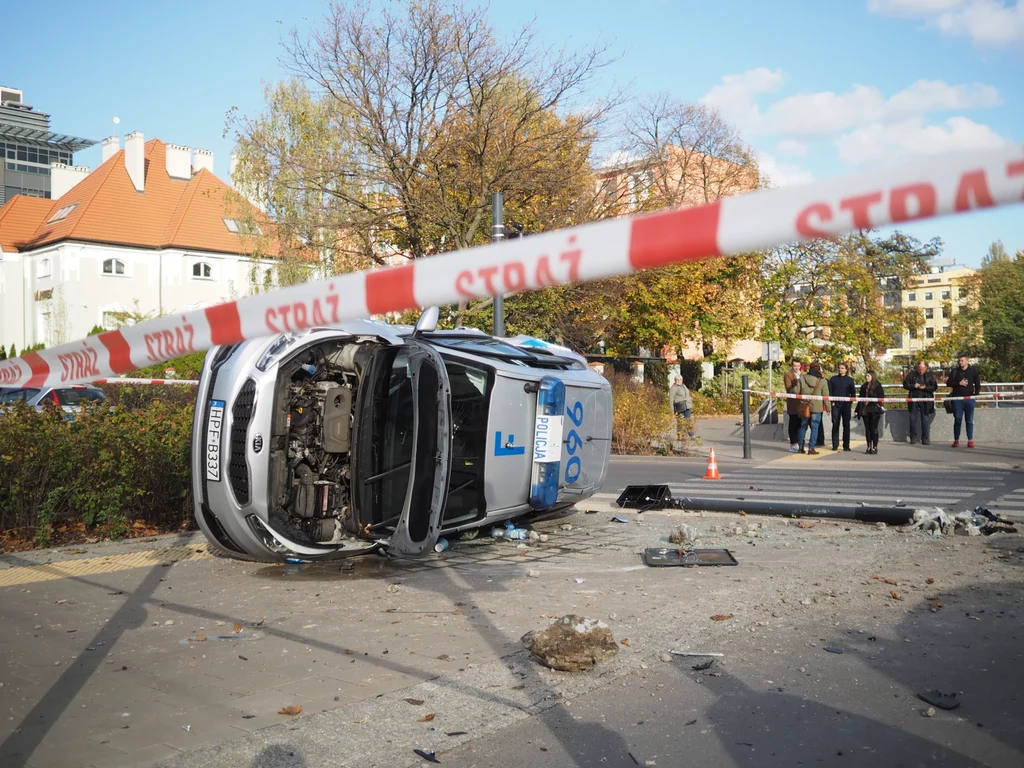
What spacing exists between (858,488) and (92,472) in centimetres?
1022

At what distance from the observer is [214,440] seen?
7.54 m

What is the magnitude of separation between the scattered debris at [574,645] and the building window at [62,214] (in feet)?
180

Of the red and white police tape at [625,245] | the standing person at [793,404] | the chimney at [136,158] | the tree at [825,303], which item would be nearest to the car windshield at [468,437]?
the red and white police tape at [625,245]

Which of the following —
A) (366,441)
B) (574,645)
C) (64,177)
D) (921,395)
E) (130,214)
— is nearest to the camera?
(574,645)

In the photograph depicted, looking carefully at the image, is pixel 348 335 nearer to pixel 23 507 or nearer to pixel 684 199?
pixel 23 507

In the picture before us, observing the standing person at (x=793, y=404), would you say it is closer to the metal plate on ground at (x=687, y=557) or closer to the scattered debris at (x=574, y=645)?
the metal plate on ground at (x=687, y=557)

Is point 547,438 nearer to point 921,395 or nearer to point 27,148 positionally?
point 921,395

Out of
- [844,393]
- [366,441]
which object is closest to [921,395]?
[844,393]

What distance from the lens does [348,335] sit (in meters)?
8.15

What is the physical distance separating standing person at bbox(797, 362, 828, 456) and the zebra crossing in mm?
3568

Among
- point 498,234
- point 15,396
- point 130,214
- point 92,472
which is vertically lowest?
point 92,472

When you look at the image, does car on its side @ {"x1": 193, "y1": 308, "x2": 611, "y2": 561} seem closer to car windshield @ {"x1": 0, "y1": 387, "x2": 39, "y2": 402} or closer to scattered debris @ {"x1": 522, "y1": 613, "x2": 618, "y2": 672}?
scattered debris @ {"x1": 522, "y1": 613, "x2": 618, "y2": 672}

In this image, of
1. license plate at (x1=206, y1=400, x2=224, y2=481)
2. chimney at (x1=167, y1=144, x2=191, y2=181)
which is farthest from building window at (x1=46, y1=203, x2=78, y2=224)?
license plate at (x1=206, y1=400, x2=224, y2=481)

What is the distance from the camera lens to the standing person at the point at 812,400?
68.0 feet
